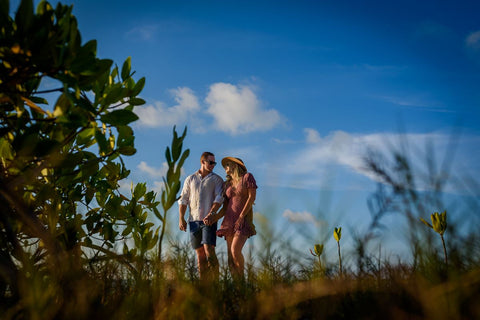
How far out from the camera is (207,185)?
5391 mm

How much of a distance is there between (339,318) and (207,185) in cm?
411

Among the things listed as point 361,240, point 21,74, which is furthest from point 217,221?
point 21,74

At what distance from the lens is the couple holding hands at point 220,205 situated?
4844 mm

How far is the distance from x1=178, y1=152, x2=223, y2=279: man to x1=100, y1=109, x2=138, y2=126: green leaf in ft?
11.2

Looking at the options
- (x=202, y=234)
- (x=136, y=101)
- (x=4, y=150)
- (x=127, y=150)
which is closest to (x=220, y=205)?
(x=202, y=234)

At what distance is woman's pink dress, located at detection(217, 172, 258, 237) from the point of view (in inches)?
192

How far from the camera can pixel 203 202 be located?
532 cm

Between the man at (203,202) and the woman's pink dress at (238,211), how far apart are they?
0.58ft

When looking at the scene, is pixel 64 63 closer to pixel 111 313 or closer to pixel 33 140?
pixel 33 140

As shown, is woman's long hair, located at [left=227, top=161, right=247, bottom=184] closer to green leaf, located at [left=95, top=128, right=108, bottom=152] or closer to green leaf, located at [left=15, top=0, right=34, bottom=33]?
green leaf, located at [left=95, top=128, right=108, bottom=152]

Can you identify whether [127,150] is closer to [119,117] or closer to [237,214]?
[119,117]

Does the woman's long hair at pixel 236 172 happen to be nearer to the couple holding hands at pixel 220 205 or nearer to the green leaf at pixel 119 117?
the couple holding hands at pixel 220 205

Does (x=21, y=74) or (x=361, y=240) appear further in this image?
(x=361, y=240)

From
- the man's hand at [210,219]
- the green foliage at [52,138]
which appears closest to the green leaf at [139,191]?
the green foliage at [52,138]
